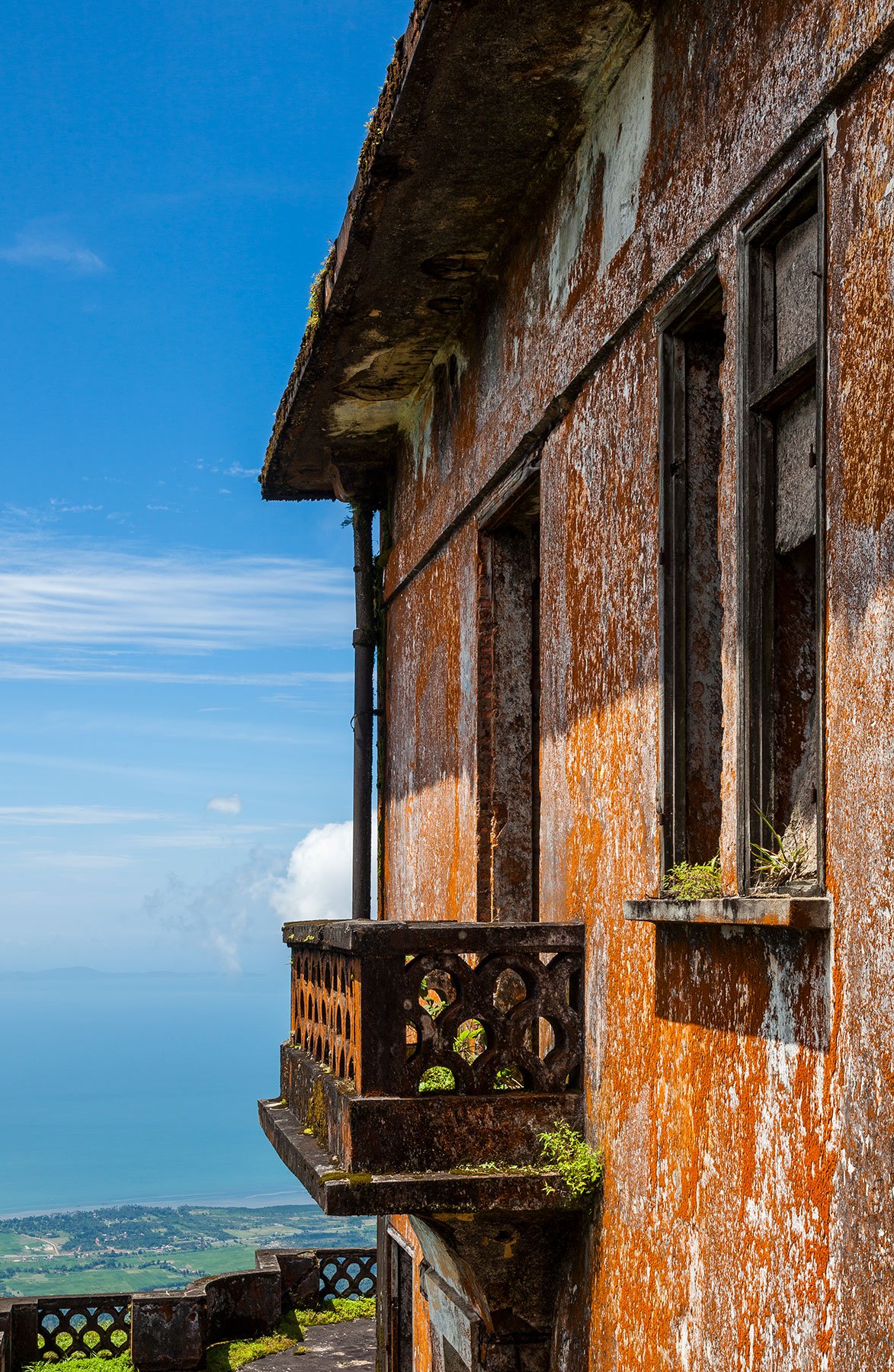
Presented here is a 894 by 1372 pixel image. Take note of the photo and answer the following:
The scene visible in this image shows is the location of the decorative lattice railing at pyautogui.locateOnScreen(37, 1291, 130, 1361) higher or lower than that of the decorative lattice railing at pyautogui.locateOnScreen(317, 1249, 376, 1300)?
lower

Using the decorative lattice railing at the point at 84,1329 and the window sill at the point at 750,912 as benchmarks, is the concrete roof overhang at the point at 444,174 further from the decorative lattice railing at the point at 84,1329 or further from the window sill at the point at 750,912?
the decorative lattice railing at the point at 84,1329

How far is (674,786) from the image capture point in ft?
18.9

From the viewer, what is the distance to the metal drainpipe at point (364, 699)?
12992 millimetres

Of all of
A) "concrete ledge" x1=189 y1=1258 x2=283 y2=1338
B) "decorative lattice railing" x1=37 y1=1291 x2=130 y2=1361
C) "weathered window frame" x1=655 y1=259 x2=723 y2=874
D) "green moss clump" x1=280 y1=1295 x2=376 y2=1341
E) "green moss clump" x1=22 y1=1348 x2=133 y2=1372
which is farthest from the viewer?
"green moss clump" x1=280 y1=1295 x2=376 y2=1341

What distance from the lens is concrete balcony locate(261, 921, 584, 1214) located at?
6.40 meters

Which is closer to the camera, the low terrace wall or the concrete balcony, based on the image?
the concrete balcony

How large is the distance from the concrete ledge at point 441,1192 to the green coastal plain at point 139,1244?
116742 millimetres

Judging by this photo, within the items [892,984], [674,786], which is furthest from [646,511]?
→ [892,984]

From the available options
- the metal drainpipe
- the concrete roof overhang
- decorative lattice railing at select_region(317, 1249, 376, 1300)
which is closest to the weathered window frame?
the concrete roof overhang

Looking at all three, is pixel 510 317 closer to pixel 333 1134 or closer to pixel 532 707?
pixel 532 707

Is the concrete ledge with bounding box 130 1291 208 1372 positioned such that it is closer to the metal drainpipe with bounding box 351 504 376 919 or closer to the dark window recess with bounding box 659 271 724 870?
the metal drainpipe with bounding box 351 504 376 919

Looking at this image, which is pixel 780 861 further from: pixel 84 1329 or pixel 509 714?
pixel 84 1329

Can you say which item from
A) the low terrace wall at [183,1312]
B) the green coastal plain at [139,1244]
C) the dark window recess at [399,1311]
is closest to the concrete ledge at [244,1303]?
the low terrace wall at [183,1312]

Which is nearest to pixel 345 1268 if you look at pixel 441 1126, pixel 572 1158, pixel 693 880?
pixel 572 1158
